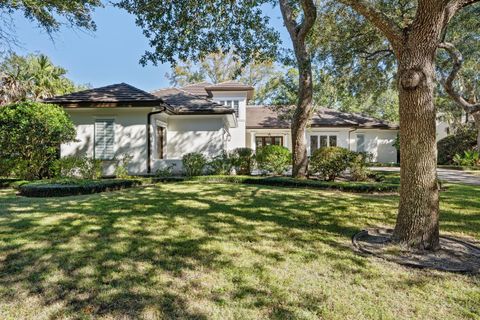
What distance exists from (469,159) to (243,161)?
18.0 meters

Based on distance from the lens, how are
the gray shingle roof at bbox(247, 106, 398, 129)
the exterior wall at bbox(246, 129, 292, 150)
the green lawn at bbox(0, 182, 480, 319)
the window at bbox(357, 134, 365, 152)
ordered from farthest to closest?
1. the window at bbox(357, 134, 365, 152)
2. the exterior wall at bbox(246, 129, 292, 150)
3. the gray shingle roof at bbox(247, 106, 398, 129)
4. the green lawn at bbox(0, 182, 480, 319)

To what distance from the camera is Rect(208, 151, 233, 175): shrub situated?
14.0 m

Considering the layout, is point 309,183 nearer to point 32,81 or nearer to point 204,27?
point 204,27

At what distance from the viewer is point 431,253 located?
4105 millimetres

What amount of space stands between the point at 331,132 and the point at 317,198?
18899 mm

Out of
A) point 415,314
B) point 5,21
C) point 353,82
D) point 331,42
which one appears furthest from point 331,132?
point 415,314

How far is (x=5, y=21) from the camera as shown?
1060 cm

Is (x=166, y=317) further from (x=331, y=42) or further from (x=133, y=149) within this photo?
(x=331, y=42)

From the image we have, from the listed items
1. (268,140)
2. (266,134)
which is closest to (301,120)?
(266,134)

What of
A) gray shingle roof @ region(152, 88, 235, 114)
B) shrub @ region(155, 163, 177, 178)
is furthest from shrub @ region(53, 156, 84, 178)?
gray shingle roof @ region(152, 88, 235, 114)

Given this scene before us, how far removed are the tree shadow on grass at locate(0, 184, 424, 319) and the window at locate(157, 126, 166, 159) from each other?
7331 millimetres

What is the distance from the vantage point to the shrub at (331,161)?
39.9 feet

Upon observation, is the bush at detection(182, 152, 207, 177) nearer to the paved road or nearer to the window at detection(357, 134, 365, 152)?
the paved road

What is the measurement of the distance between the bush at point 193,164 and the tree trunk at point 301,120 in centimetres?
431
